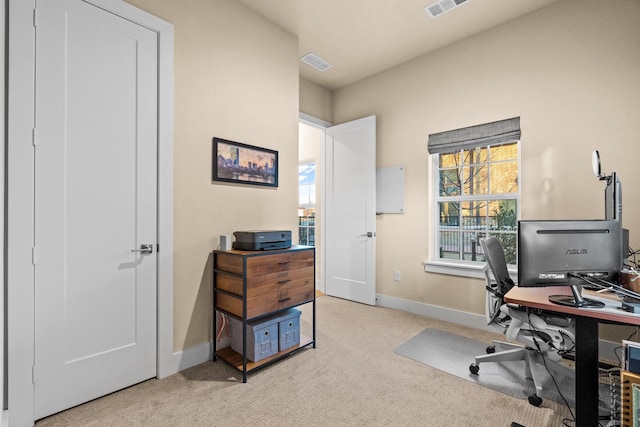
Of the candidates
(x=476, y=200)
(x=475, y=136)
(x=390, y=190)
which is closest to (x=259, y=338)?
(x=390, y=190)

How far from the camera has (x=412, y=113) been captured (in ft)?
12.4

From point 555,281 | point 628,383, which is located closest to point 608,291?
point 555,281

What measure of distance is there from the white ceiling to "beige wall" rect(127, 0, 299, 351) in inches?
12.2

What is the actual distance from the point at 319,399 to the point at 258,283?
888 mm

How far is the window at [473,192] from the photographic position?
314cm

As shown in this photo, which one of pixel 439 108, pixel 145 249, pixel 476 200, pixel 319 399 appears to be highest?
pixel 439 108

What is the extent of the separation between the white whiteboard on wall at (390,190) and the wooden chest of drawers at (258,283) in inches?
65.3

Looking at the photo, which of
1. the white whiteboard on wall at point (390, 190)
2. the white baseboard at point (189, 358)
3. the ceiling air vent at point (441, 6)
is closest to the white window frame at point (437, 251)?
the white whiteboard on wall at point (390, 190)

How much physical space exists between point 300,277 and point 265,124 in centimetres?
153

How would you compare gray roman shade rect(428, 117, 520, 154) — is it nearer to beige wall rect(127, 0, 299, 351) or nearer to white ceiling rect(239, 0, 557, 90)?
white ceiling rect(239, 0, 557, 90)

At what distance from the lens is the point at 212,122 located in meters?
2.57

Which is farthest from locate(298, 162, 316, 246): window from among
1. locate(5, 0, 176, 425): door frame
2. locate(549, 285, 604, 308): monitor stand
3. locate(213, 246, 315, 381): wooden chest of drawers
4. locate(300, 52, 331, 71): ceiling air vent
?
locate(549, 285, 604, 308): monitor stand

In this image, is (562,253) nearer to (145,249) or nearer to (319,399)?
(319,399)

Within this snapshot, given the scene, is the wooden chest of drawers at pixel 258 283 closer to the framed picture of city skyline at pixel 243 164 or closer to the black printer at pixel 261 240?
the black printer at pixel 261 240
